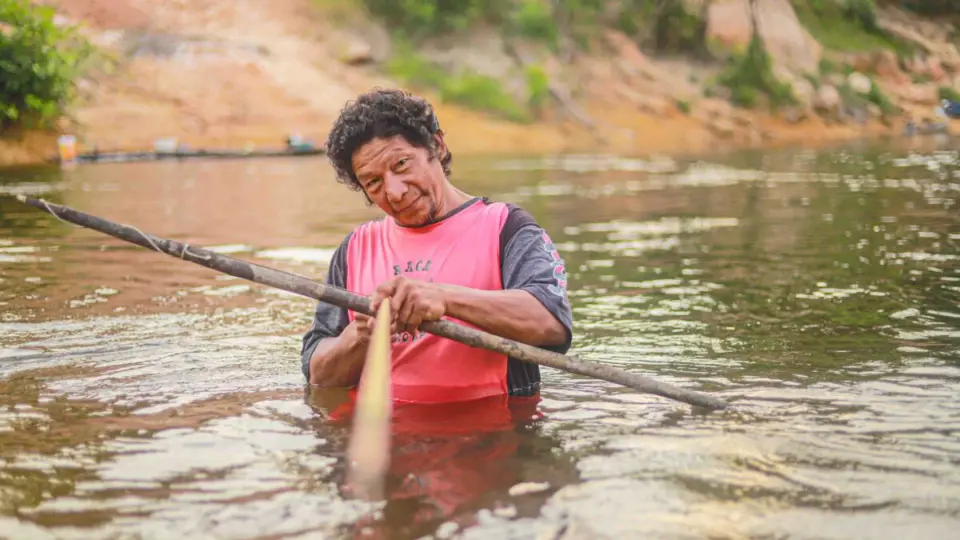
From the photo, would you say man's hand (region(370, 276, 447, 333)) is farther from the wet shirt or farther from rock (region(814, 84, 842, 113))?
rock (region(814, 84, 842, 113))

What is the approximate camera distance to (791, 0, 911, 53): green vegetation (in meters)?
46.2

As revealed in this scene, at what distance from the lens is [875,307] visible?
746 cm

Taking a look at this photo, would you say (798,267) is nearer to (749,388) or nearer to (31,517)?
(749,388)

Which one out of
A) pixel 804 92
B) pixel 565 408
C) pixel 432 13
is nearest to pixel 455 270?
pixel 565 408

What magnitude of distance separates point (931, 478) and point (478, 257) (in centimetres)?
165

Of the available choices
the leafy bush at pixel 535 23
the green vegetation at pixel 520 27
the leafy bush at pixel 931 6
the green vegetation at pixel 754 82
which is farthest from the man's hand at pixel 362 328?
the leafy bush at pixel 931 6

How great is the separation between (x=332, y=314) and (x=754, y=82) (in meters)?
→ 37.3

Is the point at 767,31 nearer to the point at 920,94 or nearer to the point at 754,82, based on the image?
the point at 754,82

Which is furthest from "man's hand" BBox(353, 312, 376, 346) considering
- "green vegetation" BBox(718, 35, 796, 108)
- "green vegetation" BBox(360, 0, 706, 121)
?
"green vegetation" BBox(718, 35, 796, 108)

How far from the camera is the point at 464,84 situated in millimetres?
36750

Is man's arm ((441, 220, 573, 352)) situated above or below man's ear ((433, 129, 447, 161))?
below

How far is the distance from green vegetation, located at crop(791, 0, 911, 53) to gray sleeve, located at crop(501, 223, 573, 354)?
4422 cm

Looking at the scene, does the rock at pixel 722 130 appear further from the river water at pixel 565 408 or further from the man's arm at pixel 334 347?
the man's arm at pixel 334 347

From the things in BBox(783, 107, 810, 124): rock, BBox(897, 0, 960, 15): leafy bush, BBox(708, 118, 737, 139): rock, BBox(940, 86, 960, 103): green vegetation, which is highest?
BBox(897, 0, 960, 15): leafy bush
